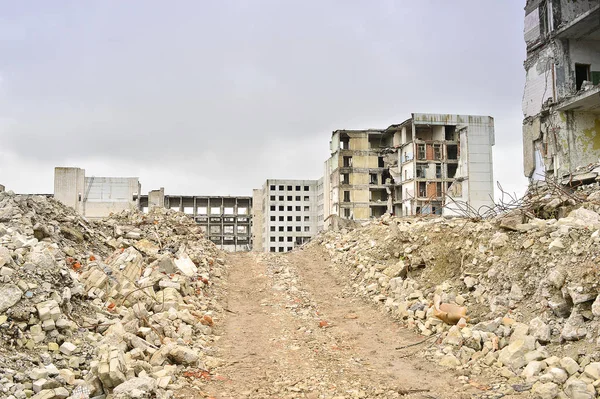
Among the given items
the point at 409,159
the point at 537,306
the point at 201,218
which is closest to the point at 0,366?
the point at 537,306

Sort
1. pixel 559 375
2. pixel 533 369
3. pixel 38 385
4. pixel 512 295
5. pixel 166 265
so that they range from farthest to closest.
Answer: pixel 166 265 → pixel 512 295 → pixel 533 369 → pixel 559 375 → pixel 38 385

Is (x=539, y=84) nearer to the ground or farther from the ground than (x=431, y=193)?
farther from the ground

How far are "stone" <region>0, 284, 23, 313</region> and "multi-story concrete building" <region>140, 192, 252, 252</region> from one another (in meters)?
55.8

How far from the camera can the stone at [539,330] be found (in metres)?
5.90

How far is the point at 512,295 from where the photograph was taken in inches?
284

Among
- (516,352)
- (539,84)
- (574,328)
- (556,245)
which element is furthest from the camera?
(539,84)

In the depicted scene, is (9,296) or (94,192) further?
(94,192)

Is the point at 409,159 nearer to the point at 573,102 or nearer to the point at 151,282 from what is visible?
the point at 573,102

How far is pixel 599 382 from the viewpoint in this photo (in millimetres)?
4723

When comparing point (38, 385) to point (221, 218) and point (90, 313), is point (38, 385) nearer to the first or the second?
point (90, 313)

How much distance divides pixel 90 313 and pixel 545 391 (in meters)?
6.47

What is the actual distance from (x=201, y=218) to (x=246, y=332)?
56.1 m

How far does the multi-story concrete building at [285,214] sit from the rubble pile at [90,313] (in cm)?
5710

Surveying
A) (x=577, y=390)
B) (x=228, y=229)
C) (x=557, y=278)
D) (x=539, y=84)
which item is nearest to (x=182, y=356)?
(x=577, y=390)
